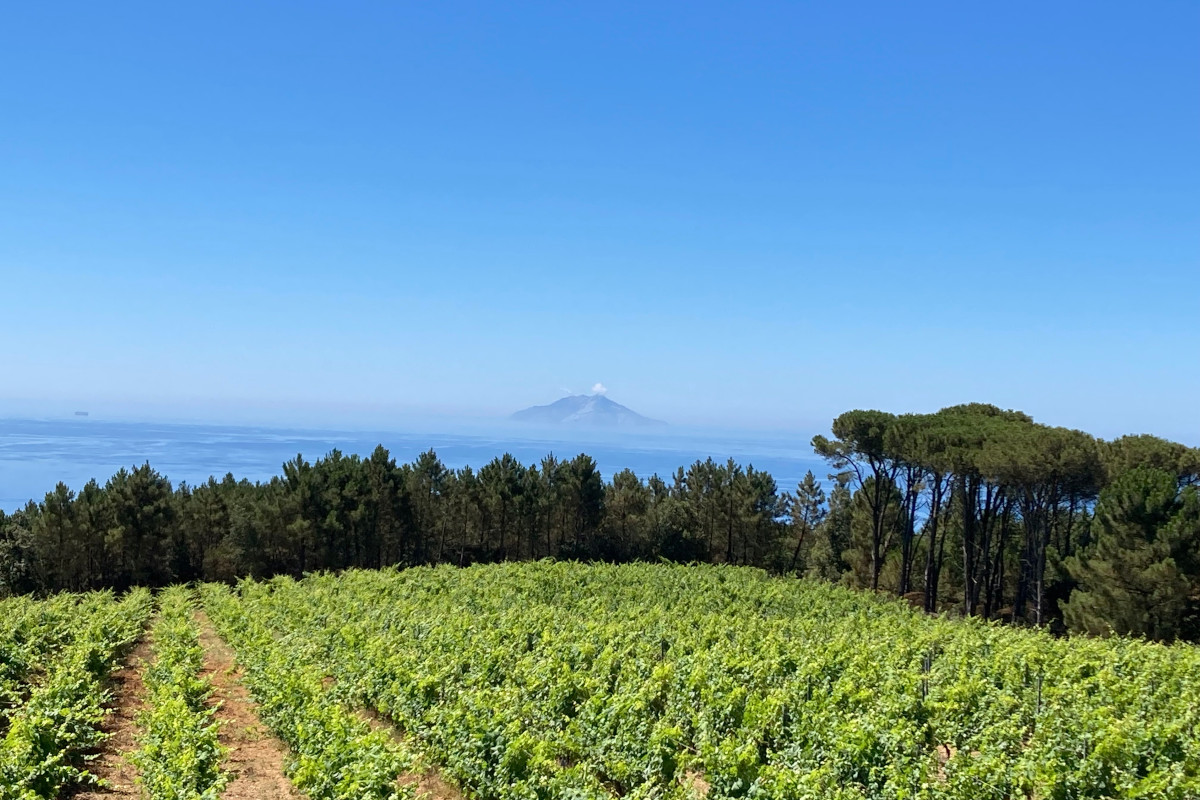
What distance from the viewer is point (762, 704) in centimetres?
873

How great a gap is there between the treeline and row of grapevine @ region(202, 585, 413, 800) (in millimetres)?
21778

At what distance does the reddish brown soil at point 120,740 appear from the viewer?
860cm

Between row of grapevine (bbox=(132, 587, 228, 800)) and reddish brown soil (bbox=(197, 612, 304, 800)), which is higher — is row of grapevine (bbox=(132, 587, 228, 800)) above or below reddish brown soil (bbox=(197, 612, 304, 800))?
above

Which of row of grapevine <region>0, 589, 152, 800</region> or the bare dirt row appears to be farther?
the bare dirt row

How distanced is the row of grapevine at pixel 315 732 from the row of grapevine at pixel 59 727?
2025mm

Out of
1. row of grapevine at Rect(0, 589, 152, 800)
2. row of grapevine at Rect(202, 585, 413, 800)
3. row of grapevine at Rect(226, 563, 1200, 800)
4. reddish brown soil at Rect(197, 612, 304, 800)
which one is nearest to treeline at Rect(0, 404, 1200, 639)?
row of grapevine at Rect(226, 563, 1200, 800)

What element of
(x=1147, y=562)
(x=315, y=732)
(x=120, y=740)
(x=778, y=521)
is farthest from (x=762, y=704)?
(x=778, y=521)

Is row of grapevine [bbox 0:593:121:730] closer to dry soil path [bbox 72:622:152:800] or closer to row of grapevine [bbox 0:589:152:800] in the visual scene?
row of grapevine [bbox 0:589:152:800]

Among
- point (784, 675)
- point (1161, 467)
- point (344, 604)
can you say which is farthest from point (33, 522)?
point (1161, 467)

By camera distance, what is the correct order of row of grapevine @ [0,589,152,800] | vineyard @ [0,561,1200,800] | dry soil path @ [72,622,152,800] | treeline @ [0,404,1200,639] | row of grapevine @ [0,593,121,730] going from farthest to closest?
treeline @ [0,404,1200,639] → row of grapevine @ [0,593,121,730] → dry soil path @ [72,622,152,800] → row of grapevine @ [0,589,152,800] → vineyard @ [0,561,1200,800]

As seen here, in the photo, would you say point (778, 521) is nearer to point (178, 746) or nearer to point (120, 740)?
point (120, 740)

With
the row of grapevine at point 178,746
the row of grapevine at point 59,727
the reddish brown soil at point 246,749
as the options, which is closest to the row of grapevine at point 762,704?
the reddish brown soil at point 246,749

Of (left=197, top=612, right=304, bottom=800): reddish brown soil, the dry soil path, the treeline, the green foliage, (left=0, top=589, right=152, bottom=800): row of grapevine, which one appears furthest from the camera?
the treeline

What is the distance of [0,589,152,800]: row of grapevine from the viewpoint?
7.25 m
